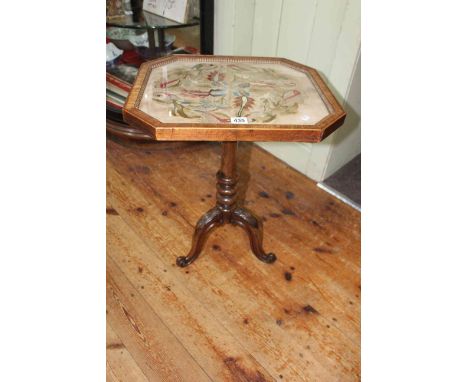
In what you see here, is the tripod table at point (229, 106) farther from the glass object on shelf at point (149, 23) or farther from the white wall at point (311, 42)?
the glass object on shelf at point (149, 23)

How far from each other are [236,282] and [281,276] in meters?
0.19

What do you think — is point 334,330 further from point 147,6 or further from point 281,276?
point 147,6

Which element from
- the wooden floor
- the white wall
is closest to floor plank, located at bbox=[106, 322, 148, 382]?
the wooden floor

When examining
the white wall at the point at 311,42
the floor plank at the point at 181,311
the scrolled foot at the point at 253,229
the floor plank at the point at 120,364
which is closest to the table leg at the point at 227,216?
the scrolled foot at the point at 253,229

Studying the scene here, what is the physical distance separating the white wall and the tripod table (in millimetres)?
417

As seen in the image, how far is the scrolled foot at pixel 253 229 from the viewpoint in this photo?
1498 millimetres

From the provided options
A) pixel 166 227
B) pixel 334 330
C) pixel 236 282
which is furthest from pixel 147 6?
pixel 334 330

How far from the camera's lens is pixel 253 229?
1.53 m

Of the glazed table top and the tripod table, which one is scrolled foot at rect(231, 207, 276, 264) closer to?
the tripod table

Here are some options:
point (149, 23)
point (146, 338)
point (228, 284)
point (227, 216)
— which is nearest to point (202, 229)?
point (227, 216)

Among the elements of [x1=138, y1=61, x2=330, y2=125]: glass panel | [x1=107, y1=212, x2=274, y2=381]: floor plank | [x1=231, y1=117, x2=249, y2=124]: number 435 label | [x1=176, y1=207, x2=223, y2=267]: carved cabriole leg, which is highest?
[x1=138, y1=61, x2=330, y2=125]: glass panel

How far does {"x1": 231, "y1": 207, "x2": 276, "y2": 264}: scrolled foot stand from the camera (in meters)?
1.50

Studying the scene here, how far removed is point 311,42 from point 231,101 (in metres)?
0.86

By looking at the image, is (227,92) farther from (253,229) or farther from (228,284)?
(228,284)
